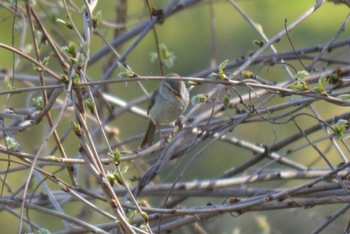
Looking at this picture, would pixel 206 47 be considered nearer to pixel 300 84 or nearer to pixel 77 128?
pixel 300 84

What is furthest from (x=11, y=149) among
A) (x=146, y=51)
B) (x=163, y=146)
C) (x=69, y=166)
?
(x=146, y=51)

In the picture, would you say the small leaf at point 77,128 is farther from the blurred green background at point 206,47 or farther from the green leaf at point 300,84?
the blurred green background at point 206,47

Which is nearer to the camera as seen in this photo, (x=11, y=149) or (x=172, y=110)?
(x=11, y=149)

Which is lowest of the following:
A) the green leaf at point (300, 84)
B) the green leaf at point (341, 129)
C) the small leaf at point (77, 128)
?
the green leaf at point (341, 129)

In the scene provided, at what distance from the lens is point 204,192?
4871 mm

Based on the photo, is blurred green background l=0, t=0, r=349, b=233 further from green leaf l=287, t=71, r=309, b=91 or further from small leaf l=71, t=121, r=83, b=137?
small leaf l=71, t=121, r=83, b=137

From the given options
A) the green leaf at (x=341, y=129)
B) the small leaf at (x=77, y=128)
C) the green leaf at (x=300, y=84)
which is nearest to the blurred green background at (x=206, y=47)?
the green leaf at (x=341, y=129)

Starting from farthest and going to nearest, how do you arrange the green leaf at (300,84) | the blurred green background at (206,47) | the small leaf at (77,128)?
the blurred green background at (206,47), the green leaf at (300,84), the small leaf at (77,128)

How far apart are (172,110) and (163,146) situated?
1.34 metres

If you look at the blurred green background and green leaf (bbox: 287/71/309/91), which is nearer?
green leaf (bbox: 287/71/309/91)

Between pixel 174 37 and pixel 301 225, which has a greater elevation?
pixel 174 37

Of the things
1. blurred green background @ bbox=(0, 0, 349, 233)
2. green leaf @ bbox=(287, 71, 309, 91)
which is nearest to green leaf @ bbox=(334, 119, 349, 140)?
green leaf @ bbox=(287, 71, 309, 91)

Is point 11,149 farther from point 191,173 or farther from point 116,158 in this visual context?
point 191,173

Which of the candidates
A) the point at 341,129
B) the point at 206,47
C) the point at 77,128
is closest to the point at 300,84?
the point at 341,129
